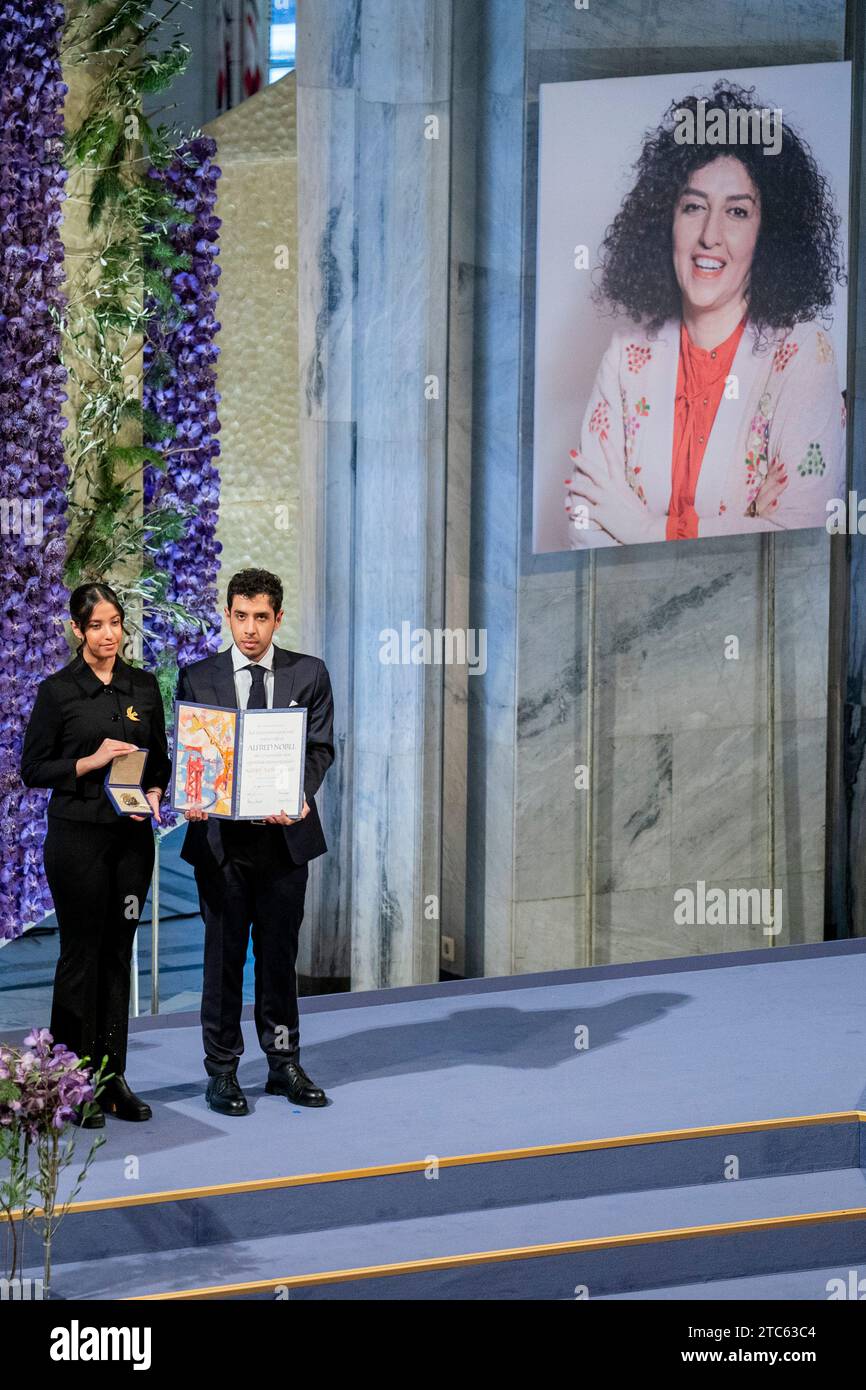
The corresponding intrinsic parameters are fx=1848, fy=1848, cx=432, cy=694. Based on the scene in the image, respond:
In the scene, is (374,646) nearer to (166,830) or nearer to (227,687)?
(227,687)

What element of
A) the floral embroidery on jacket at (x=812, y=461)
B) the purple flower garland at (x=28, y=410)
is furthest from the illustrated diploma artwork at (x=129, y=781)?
the floral embroidery on jacket at (x=812, y=461)

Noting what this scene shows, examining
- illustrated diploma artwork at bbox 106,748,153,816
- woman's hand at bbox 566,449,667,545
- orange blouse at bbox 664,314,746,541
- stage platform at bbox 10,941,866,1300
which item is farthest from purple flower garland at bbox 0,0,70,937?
orange blouse at bbox 664,314,746,541

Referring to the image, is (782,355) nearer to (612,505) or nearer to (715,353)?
(715,353)

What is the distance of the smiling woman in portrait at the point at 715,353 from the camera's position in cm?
657

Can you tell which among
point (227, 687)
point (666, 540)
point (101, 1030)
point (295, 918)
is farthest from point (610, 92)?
point (101, 1030)

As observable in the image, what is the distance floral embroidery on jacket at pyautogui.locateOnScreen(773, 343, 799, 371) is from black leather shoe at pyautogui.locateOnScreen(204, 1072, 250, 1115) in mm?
3383

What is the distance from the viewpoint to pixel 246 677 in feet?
16.5

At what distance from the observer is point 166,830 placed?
8828mm

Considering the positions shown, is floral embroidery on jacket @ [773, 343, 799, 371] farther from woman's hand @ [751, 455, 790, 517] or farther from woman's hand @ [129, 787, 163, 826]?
woman's hand @ [129, 787, 163, 826]

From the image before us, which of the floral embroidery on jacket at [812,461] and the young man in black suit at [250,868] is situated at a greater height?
the floral embroidery on jacket at [812,461]

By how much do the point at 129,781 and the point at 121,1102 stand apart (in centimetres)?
89

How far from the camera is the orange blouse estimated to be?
6.73 meters

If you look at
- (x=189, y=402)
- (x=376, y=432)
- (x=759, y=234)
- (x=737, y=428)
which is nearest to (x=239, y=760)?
(x=376, y=432)

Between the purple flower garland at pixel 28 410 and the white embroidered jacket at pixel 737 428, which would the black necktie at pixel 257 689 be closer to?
the white embroidered jacket at pixel 737 428
